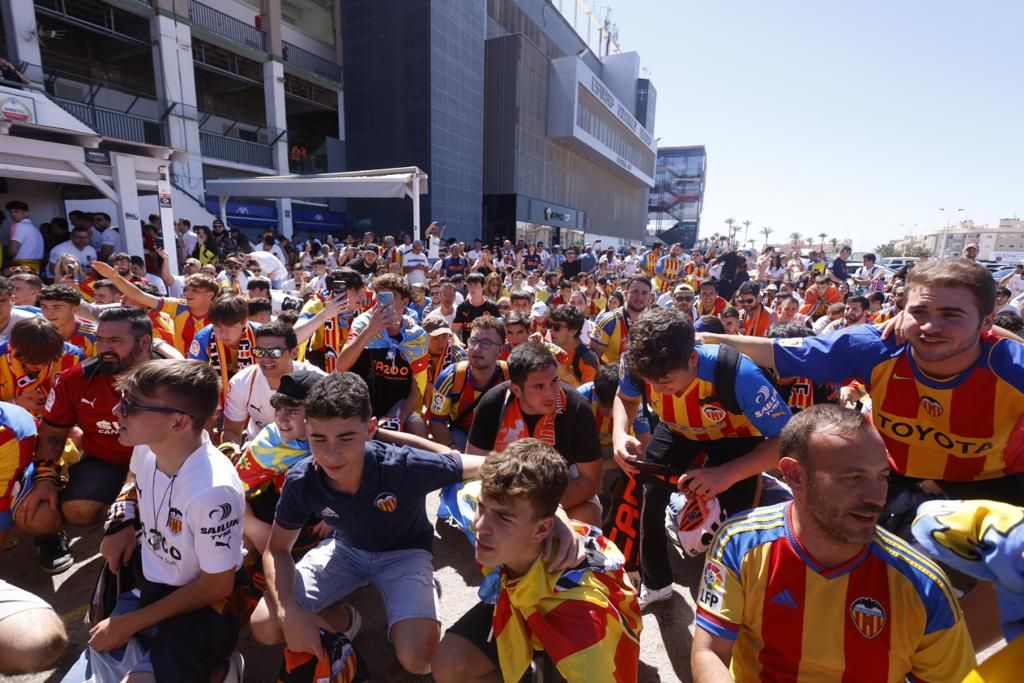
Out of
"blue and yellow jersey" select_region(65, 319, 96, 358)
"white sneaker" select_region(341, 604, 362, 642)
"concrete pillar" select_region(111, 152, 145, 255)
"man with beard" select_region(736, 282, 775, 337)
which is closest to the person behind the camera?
"white sneaker" select_region(341, 604, 362, 642)

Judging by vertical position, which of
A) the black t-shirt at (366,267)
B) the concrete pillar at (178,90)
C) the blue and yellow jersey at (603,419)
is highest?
the concrete pillar at (178,90)

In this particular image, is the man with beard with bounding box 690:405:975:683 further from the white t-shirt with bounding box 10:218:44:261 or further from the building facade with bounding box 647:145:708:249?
the building facade with bounding box 647:145:708:249

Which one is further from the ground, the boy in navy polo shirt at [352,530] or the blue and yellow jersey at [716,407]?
the blue and yellow jersey at [716,407]

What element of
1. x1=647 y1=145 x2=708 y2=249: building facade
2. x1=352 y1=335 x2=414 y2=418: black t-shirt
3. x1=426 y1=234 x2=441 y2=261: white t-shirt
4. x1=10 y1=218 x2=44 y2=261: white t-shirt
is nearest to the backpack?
x1=352 y1=335 x2=414 y2=418: black t-shirt

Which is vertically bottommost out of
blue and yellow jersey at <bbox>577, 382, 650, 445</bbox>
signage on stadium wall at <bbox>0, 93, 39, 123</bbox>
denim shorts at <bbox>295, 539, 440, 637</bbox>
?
denim shorts at <bbox>295, 539, 440, 637</bbox>

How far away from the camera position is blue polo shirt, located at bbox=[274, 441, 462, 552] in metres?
2.53

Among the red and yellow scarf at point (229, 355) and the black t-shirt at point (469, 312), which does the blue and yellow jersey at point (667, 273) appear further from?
the red and yellow scarf at point (229, 355)

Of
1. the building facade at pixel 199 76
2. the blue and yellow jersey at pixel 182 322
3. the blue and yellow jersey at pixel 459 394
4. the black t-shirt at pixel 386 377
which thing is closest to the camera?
the blue and yellow jersey at pixel 459 394

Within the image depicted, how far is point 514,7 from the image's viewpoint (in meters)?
33.2

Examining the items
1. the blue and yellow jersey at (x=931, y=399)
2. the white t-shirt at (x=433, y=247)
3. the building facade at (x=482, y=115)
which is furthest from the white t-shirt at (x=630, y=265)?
the blue and yellow jersey at (x=931, y=399)

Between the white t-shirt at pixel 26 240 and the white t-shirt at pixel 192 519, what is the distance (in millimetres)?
10729

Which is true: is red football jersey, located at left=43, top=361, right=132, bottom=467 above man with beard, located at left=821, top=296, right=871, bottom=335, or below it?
below

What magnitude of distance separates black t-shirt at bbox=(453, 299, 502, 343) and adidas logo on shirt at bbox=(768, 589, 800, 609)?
18.0 ft

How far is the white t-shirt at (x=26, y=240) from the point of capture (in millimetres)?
9453
